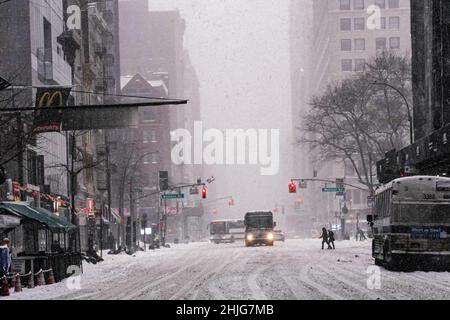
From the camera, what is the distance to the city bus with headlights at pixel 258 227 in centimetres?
8094

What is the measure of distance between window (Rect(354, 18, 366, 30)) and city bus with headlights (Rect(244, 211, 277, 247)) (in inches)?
3700

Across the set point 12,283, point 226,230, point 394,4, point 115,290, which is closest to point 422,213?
point 115,290

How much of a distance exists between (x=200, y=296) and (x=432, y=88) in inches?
1839

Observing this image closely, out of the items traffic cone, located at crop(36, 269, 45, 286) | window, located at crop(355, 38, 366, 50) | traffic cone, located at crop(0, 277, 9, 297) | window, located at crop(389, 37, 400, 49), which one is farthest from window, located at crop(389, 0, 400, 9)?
traffic cone, located at crop(0, 277, 9, 297)

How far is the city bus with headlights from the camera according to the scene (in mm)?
80938

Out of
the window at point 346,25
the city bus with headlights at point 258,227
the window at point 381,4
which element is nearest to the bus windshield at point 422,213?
the city bus with headlights at point 258,227

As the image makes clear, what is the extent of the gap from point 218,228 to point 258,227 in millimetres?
28385

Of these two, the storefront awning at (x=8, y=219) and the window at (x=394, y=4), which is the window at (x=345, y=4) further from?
the storefront awning at (x=8, y=219)

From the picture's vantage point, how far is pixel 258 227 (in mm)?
81938

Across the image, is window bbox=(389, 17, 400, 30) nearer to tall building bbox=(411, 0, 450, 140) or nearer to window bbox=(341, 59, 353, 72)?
window bbox=(341, 59, 353, 72)

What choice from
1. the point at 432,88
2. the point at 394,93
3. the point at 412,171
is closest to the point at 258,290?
the point at 412,171

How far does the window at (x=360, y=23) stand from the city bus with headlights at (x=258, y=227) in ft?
308

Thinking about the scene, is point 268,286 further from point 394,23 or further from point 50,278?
point 394,23

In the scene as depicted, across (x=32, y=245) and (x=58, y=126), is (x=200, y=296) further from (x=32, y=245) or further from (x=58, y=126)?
(x=32, y=245)
